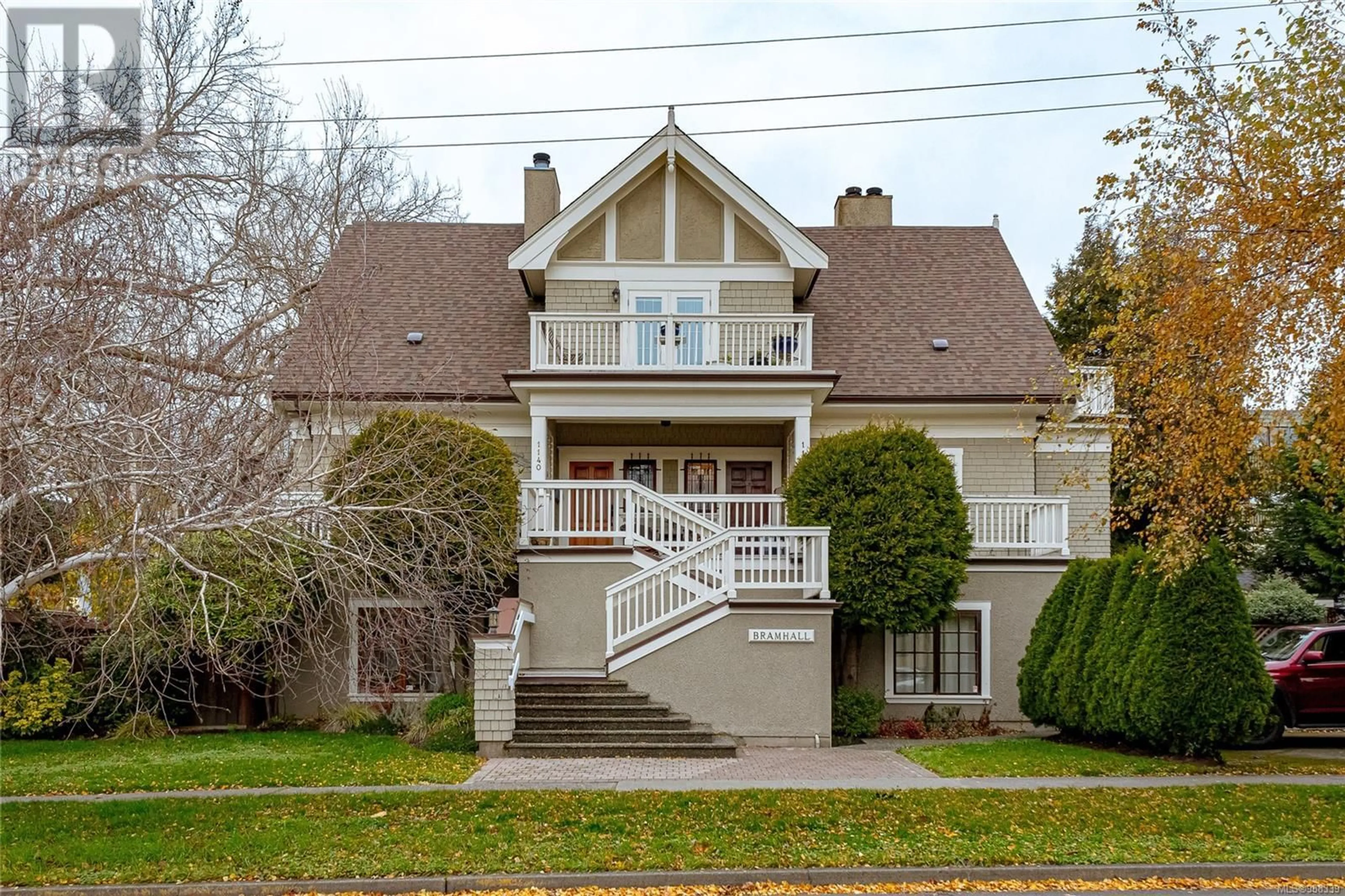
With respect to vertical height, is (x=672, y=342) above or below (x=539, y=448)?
above

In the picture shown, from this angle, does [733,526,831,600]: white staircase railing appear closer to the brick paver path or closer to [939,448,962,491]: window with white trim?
the brick paver path

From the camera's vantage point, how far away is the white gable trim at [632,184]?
65.5 ft

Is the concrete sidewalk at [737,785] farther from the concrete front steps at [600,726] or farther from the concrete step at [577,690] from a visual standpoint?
the concrete step at [577,690]

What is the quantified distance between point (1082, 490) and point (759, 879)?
14308 millimetres

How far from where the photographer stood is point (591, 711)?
1453cm

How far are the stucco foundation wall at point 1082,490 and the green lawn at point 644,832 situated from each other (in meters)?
9.43

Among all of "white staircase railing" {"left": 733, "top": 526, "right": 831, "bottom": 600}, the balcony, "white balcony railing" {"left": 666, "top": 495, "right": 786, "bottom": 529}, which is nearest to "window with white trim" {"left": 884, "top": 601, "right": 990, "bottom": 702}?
the balcony

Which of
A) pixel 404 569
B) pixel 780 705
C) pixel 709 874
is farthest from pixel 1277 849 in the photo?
pixel 404 569

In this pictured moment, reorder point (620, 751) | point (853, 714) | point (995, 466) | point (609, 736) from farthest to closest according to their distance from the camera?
point (995, 466) < point (853, 714) < point (609, 736) < point (620, 751)

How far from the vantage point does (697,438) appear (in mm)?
21047

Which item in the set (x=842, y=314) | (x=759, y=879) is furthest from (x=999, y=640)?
(x=759, y=879)

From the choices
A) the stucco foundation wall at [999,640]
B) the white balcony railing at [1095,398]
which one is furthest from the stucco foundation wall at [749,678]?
the white balcony railing at [1095,398]

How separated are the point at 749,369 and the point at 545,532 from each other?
4.85m

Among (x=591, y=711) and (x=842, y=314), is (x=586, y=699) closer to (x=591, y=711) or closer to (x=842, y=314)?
(x=591, y=711)
